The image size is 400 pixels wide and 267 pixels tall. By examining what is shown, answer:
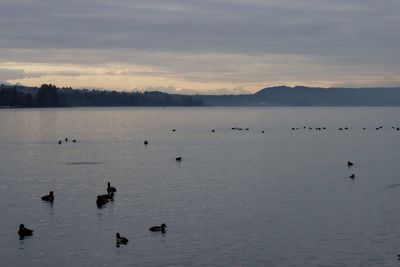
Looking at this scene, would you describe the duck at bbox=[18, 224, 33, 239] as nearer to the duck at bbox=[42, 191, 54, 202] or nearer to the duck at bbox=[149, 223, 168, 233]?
the duck at bbox=[149, 223, 168, 233]

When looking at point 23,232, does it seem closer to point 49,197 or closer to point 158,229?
point 158,229

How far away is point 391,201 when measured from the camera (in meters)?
50.4

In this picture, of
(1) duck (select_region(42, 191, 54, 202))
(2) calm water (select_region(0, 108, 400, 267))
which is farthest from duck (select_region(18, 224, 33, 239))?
(1) duck (select_region(42, 191, 54, 202))

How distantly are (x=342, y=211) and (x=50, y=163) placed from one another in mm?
42161

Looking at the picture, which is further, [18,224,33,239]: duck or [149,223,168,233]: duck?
[149,223,168,233]: duck

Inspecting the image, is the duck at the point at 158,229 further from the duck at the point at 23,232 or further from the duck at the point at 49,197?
the duck at the point at 49,197

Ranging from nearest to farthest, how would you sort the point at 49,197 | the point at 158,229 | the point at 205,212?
the point at 158,229
the point at 205,212
the point at 49,197

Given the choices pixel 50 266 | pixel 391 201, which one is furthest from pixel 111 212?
pixel 391 201

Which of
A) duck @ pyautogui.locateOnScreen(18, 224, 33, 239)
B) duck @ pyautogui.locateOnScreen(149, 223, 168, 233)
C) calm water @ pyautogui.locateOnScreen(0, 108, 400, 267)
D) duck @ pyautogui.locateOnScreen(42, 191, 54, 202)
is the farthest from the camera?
duck @ pyautogui.locateOnScreen(42, 191, 54, 202)

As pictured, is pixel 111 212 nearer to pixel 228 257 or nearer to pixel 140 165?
pixel 228 257

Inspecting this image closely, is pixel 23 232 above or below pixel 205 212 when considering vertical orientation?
below

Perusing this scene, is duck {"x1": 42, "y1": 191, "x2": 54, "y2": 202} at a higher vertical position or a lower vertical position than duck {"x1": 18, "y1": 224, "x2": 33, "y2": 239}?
higher

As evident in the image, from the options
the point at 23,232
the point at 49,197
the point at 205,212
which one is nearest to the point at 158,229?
the point at 205,212

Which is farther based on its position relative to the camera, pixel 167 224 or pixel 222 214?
pixel 222 214
